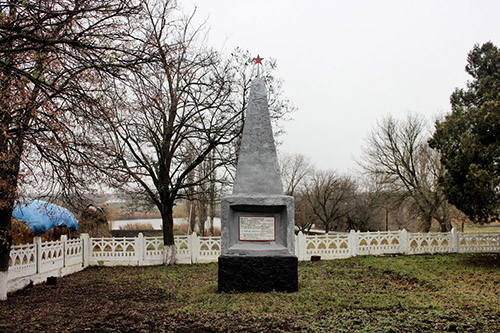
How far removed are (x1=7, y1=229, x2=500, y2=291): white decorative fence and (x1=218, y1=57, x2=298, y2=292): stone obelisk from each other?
6433mm

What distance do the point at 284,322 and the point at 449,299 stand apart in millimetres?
3686

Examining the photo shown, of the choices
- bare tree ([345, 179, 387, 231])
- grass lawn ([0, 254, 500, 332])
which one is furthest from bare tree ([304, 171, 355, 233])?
grass lawn ([0, 254, 500, 332])

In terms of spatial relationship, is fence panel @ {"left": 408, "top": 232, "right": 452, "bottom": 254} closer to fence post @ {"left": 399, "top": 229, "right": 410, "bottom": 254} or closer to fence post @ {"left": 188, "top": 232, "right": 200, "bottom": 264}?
fence post @ {"left": 399, "top": 229, "right": 410, "bottom": 254}

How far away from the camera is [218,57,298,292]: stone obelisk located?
28.9ft

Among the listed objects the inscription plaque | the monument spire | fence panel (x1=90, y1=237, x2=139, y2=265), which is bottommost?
fence panel (x1=90, y1=237, x2=139, y2=265)

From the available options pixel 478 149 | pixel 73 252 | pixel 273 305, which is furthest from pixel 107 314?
pixel 478 149

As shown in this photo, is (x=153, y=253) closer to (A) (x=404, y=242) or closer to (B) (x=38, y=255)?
(B) (x=38, y=255)

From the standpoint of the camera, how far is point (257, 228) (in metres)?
9.16

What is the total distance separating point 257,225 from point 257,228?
69 mm

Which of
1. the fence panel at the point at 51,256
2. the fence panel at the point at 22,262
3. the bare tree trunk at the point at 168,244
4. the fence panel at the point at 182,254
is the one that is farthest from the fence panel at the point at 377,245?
the fence panel at the point at 22,262

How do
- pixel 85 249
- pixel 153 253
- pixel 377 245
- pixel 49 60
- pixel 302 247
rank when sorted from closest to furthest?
pixel 49 60
pixel 85 249
pixel 153 253
pixel 302 247
pixel 377 245

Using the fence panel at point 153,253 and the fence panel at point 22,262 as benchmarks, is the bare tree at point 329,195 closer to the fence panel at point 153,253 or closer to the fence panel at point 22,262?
the fence panel at point 153,253

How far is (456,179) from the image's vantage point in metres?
14.6

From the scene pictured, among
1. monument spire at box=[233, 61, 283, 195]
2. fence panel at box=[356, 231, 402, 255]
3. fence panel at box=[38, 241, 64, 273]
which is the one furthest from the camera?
fence panel at box=[356, 231, 402, 255]
